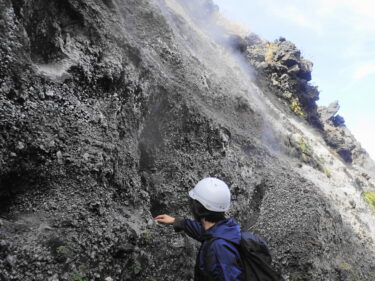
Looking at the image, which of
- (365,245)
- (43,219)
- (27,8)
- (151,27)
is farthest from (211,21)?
(43,219)

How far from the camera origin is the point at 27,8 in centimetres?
544

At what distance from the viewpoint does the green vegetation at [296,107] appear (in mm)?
24125

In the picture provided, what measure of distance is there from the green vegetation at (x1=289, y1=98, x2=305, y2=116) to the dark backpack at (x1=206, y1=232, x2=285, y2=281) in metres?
21.9

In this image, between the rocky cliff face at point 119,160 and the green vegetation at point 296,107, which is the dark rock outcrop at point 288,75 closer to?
the green vegetation at point 296,107

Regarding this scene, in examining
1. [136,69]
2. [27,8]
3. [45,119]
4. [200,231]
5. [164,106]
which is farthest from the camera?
[164,106]

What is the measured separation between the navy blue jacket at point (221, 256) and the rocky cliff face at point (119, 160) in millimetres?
1914

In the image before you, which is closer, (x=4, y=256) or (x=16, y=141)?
(x=4, y=256)

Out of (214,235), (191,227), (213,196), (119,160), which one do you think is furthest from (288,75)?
(214,235)

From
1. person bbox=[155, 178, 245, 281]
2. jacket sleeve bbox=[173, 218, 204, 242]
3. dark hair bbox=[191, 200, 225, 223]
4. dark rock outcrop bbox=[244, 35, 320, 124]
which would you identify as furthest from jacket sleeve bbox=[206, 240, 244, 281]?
dark rock outcrop bbox=[244, 35, 320, 124]

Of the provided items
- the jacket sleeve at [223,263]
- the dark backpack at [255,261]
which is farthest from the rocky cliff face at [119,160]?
the dark backpack at [255,261]

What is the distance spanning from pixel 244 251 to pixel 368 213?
14930 millimetres

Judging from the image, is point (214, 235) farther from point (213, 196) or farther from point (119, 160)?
point (119, 160)

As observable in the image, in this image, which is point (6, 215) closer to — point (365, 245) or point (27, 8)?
point (27, 8)

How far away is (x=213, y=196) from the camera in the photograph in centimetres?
396
